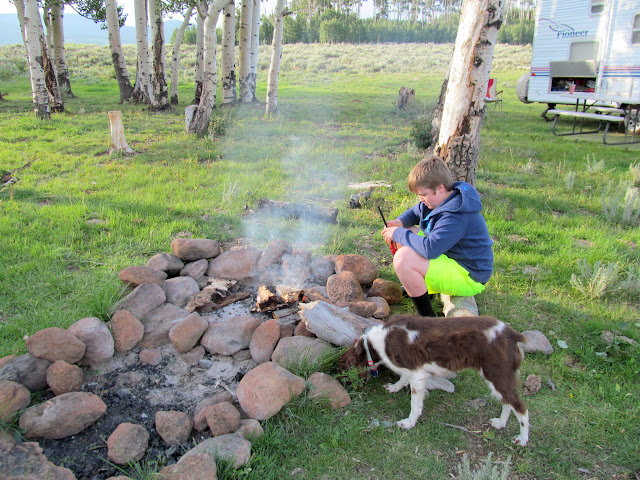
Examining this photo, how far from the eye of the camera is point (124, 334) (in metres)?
3.08

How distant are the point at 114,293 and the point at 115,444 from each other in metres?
1.51

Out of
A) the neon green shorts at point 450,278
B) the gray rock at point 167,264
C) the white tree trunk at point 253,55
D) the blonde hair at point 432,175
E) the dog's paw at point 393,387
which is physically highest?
the white tree trunk at point 253,55

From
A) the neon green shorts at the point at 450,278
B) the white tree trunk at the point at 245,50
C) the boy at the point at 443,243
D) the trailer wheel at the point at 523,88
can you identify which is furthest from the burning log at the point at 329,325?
the trailer wheel at the point at 523,88

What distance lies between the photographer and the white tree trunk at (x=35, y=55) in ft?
34.8

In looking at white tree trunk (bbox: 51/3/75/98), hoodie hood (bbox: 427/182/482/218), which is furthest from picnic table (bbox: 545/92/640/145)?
white tree trunk (bbox: 51/3/75/98)

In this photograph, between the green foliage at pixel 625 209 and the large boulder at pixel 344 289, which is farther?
the green foliage at pixel 625 209

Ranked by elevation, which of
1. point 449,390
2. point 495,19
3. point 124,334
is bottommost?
point 449,390

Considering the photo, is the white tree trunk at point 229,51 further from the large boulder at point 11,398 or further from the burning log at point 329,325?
the large boulder at point 11,398

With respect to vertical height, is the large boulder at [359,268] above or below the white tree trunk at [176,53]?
below

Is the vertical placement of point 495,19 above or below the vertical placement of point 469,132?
above

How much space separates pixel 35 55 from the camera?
10.9 metres

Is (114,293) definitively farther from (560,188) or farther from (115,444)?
(560,188)

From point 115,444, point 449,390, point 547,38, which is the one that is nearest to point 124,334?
point 115,444

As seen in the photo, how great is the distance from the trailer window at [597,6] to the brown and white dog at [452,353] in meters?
14.3
